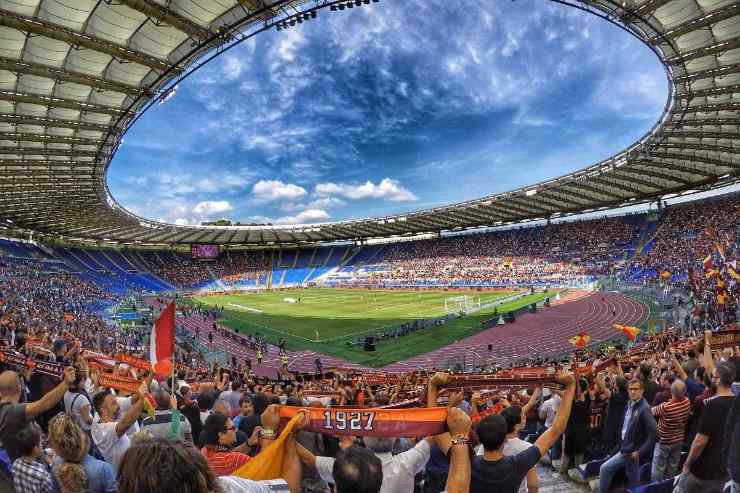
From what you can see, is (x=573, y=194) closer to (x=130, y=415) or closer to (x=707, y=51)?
(x=707, y=51)

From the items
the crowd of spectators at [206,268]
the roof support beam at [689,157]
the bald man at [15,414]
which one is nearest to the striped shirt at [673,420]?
the bald man at [15,414]

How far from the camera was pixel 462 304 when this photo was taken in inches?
1432

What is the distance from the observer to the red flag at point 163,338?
6.20 m

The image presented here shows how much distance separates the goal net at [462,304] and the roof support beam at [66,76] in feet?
81.7

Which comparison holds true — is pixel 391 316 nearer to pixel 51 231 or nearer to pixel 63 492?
pixel 63 492

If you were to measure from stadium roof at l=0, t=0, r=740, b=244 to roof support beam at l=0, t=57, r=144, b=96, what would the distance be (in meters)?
0.04

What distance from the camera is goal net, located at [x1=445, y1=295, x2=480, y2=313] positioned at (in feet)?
110

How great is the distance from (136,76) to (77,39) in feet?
11.8

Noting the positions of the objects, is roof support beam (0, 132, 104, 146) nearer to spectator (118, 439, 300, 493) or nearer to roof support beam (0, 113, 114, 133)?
roof support beam (0, 113, 114, 133)

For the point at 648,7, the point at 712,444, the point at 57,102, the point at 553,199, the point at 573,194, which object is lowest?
the point at 712,444

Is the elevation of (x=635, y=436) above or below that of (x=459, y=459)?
below

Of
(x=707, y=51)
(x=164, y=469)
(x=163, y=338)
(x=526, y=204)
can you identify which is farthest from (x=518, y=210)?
(x=164, y=469)

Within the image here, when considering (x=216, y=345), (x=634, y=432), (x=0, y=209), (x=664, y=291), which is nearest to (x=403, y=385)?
(x=634, y=432)

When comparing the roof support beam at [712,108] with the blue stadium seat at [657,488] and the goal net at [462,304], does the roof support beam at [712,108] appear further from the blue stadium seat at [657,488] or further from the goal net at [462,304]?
the blue stadium seat at [657,488]
